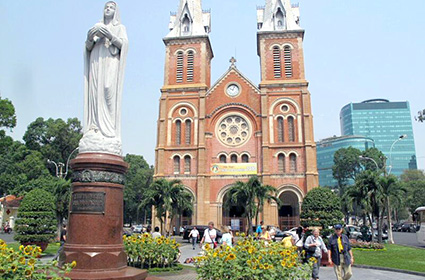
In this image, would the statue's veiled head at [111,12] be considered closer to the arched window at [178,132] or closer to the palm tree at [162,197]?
the palm tree at [162,197]

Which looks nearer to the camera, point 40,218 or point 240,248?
point 240,248

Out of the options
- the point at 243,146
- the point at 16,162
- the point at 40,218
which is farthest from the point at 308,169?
the point at 16,162

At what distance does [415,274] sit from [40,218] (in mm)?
14270

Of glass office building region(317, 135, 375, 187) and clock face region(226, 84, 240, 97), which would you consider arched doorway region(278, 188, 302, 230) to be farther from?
glass office building region(317, 135, 375, 187)

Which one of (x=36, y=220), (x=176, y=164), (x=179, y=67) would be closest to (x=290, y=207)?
(x=176, y=164)

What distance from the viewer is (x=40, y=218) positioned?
49.4 feet

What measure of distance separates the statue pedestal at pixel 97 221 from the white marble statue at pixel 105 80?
1.48 feet

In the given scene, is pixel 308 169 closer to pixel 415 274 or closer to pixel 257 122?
pixel 257 122

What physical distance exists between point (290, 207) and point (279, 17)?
68.1 feet

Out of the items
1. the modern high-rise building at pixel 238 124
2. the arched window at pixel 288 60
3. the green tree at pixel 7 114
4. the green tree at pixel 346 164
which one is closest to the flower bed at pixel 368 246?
the modern high-rise building at pixel 238 124

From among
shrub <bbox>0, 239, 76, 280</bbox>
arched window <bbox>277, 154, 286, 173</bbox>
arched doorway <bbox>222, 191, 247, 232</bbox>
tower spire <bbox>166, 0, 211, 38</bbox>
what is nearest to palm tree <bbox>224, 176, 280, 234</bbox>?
arched doorway <bbox>222, 191, 247, 232</bbox>

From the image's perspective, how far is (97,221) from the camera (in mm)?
6016

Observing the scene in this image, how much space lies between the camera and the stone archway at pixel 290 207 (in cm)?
3319

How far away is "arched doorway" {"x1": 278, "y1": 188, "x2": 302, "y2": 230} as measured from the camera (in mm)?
33409
